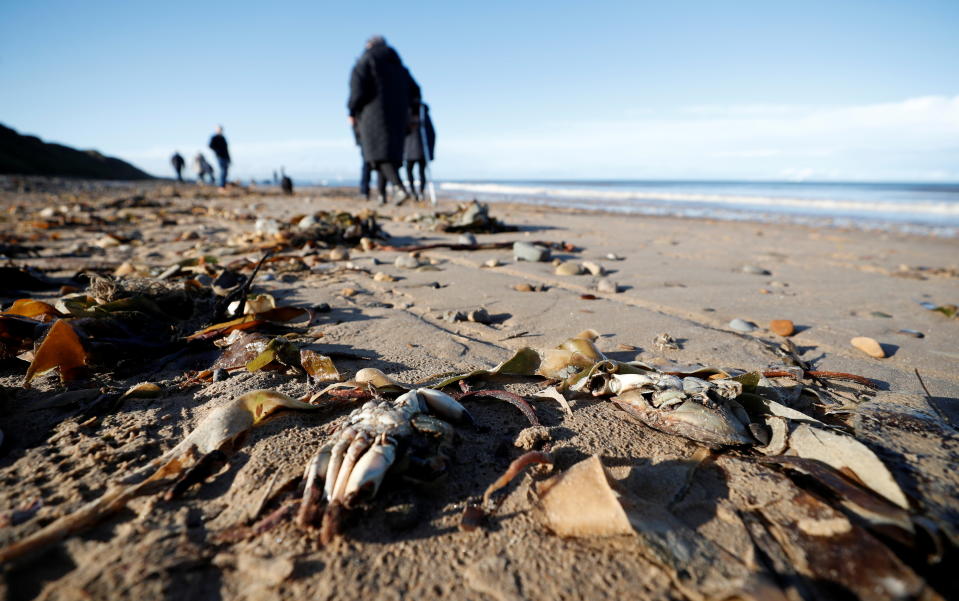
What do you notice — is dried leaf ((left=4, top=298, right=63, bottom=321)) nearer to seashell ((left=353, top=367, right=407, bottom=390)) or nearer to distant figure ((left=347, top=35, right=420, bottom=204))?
seashell ((left=353, top=367, right=407, bottom=390))

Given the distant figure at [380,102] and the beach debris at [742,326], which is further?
the distant figure at [380,102]

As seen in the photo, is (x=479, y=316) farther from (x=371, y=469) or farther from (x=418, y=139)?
(x=418, y=139)

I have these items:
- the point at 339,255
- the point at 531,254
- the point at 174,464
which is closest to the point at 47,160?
the point at 339,255

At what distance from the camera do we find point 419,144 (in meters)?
8.72

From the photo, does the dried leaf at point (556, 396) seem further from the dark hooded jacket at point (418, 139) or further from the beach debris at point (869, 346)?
the dark hooded jacket at point (418, 139)

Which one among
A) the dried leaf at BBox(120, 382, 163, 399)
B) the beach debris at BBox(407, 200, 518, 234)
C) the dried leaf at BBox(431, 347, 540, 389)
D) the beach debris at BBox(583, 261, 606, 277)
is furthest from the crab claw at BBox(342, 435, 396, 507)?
the beach debris at BBox(407, 200, 518, 234)

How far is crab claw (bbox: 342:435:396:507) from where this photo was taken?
86 cm

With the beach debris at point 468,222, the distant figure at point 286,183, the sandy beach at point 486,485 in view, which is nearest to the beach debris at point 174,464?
the sandy beach at point 486,485

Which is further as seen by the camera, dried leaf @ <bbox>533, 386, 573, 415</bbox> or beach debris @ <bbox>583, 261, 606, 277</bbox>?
beach debris @ <bbox>583, 261, 606, 277</bbox>

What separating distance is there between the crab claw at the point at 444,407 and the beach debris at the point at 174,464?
32 centimetres

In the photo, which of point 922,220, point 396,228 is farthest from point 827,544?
point 922,220

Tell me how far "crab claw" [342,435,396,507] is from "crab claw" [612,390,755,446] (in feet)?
2.28

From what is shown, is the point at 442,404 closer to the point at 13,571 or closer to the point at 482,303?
the point at 13,571

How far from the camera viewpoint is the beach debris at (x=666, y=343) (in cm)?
189
